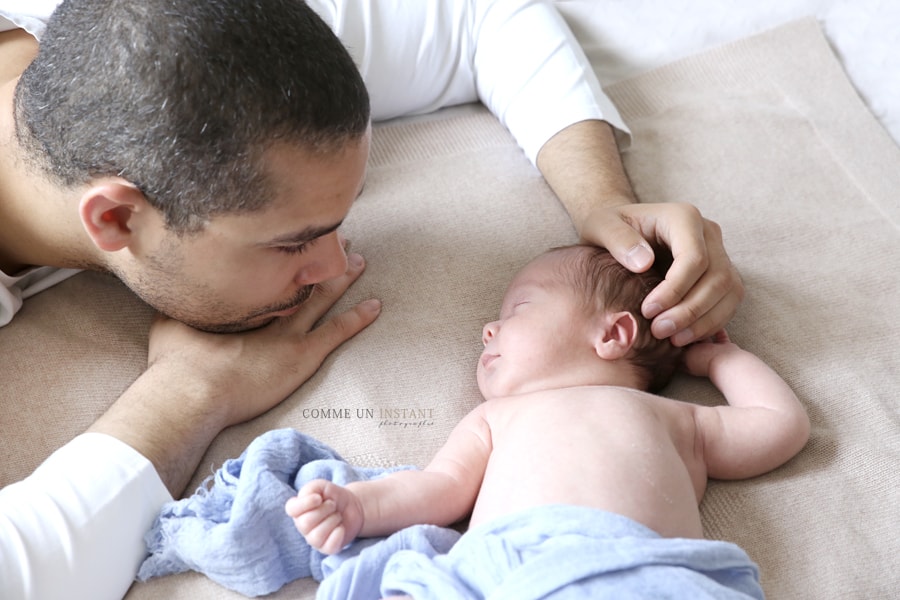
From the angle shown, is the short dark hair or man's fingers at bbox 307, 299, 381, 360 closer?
the short dark hair

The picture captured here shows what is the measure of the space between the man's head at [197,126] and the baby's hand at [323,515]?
1.19 feet

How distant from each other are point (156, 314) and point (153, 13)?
1.73 ft

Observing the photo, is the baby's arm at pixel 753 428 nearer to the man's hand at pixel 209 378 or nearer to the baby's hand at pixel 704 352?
the baby's hand at pixel 704 352

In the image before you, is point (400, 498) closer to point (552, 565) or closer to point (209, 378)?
point (552, 565)

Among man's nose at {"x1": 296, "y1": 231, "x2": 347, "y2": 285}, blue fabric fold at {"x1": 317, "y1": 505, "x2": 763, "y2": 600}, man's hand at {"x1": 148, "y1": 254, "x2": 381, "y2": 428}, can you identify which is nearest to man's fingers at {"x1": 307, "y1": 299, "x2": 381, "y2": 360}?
man's hand at {"x1": 148, "y1": 254, "x2": 381, "y2": 428}

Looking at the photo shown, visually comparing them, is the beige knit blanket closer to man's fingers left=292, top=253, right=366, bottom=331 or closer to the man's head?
man's fingers left=292, top=253, right=366, bottom=331

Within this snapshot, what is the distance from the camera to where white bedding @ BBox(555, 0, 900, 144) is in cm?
194

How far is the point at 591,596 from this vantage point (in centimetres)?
100

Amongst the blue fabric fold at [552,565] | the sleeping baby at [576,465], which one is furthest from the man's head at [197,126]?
the blue fabric fold at [552,565]

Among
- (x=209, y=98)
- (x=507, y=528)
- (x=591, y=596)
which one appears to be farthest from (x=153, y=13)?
(x=591, y=596)

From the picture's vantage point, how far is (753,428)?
1254 mm

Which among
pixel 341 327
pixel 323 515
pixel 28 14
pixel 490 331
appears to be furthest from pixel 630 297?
pixel 28 14

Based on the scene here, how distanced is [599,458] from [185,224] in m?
0.63

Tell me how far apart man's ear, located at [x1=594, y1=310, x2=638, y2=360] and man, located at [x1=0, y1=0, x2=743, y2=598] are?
38 mm
